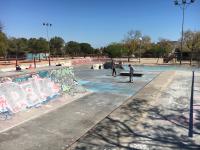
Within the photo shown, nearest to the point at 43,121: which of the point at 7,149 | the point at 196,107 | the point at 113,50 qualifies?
the point at 7,149

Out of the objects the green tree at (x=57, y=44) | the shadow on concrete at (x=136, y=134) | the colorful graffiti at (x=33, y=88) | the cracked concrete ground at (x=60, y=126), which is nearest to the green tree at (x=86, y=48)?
the green tree at (x=57, y=44)

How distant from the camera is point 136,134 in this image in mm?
9164

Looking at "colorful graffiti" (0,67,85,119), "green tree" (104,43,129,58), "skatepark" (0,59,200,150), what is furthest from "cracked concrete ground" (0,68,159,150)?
"green tree" (104,43,129,58)

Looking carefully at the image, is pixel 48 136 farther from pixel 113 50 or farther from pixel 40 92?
pixel 113 50

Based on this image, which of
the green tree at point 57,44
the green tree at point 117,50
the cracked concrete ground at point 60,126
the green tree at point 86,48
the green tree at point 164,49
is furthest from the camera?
the green tree at point 86,48

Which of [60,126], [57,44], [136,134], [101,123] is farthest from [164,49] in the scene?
[136,134]

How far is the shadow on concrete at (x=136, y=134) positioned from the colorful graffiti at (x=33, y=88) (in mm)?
4443

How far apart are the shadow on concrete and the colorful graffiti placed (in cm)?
444

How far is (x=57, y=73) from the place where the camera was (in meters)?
16.4

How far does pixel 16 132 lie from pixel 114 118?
420cm

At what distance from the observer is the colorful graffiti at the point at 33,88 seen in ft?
38.5

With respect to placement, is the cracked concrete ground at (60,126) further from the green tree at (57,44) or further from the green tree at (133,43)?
the green tree at (57,44)

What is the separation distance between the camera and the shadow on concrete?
26.9 feet

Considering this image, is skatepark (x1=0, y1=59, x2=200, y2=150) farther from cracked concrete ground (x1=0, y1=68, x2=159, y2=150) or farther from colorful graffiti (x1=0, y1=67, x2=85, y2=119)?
colorful graffiti (x1=0, y1=67, x2=85, y2=119)
